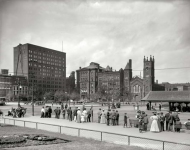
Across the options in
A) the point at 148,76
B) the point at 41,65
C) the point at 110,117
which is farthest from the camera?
the point at 41,65

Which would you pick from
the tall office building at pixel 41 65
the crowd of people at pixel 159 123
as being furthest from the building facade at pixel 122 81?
the crowd of people at pixel 159 123

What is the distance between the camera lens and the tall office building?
142 metres

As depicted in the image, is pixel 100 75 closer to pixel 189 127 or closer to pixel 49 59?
pixel 49 59

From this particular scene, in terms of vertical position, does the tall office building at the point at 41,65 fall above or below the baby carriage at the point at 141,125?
above

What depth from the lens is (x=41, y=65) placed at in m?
152

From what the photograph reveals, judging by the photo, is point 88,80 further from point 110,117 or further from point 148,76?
point 110,117

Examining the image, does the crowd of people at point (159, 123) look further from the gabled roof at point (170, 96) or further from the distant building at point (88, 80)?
the distant building at point (88, 80)

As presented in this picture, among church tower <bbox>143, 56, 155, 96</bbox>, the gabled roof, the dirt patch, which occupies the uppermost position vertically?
church tower <bbox>143, 56, 155, 96</bbox>

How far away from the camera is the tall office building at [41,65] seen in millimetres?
142125

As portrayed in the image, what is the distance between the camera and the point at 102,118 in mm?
25578

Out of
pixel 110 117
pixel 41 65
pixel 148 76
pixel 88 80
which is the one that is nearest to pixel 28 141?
pixel 110 117

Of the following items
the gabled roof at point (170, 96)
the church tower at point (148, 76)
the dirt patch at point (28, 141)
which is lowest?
the dirt patch at point (28, 141)

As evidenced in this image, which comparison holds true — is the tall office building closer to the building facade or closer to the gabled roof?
the building facade

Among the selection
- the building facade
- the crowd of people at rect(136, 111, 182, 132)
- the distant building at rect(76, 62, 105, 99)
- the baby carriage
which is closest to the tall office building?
the building facade
